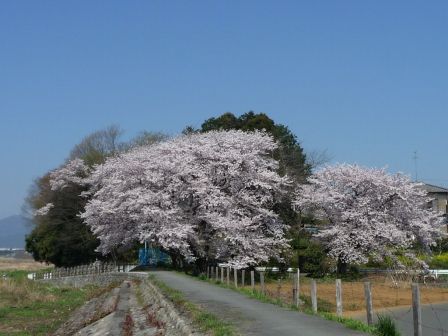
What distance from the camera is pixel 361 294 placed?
33.2 m

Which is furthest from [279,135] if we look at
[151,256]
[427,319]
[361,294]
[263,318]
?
[263,318]

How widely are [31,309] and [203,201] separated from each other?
1419 cm

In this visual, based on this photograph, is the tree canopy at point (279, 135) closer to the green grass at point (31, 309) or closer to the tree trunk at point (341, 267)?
the tree trunk at point (341, 267)

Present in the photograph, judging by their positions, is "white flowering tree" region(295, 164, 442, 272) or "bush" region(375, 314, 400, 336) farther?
"white flowering tree" region(295, 164, 442, 272)

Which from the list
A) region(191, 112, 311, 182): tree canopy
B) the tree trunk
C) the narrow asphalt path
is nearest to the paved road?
the narrow asphalt path

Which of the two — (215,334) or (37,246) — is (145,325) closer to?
(215,334)

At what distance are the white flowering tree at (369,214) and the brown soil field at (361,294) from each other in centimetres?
235

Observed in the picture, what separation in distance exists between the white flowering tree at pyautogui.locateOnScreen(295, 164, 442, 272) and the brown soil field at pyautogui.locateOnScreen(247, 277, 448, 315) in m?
2.35

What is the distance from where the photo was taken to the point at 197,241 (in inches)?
1688

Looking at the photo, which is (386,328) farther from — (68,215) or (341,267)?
(68,215)

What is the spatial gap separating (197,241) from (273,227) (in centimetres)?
539

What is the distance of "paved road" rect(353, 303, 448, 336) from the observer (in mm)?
18938

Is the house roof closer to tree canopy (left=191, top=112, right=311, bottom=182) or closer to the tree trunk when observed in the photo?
tree canopy (left=191, top=112, right=311, bottom=182)

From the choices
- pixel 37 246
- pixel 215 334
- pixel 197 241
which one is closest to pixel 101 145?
pixel 37 246
